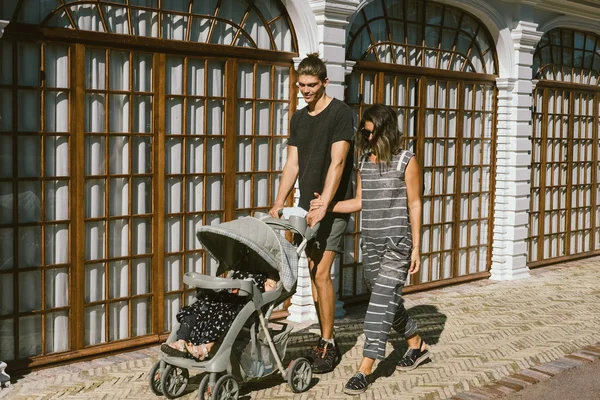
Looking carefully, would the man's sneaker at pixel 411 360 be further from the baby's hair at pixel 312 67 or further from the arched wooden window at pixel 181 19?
the arched wooden window at pixel 181 19

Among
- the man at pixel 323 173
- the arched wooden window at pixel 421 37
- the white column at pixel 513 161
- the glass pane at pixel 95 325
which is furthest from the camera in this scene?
the white column at pixel 513 161

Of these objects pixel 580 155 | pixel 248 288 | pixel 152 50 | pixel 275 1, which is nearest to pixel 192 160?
pixel 152 50

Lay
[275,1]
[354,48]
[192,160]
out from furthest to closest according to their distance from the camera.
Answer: [354,48], [275,1], [192,160]

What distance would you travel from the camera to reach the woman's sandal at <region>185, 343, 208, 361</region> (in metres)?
5.64

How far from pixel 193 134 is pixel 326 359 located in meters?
2.34

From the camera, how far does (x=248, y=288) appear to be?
223 inches

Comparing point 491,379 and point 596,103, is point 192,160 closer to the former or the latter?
point 491,379

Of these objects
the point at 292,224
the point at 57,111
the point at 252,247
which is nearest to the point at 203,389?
the point at 252,247

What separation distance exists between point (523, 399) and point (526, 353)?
135cm

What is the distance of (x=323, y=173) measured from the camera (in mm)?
6719

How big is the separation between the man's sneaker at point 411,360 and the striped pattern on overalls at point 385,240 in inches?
26.4

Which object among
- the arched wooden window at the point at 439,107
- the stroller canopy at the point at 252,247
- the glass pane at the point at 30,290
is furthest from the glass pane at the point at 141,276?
the arched wooden window at the point at 439,107

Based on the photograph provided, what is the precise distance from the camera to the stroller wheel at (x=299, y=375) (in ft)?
20.0

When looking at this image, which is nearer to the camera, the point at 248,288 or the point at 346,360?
the point at 248,288
